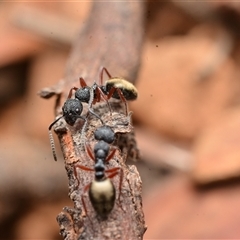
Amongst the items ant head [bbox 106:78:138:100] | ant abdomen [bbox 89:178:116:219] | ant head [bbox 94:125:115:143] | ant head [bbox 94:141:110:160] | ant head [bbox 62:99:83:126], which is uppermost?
ant head [bbox 106:78:138:100]

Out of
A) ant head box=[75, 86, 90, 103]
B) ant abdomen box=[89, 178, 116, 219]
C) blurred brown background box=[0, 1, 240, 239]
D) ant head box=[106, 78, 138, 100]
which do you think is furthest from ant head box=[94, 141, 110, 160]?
blurred brown background box=[0, 1, 240, 239]

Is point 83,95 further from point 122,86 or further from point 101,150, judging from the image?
point 101,150

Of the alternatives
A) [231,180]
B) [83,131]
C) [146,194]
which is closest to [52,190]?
Answer: [146,194]

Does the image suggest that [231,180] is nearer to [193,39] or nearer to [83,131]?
[83,131]

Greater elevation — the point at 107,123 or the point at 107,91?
the point at 107,91

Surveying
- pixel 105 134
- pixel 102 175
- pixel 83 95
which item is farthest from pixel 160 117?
pixel 102 175

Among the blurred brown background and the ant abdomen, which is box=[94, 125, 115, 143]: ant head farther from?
the blurred brown background
